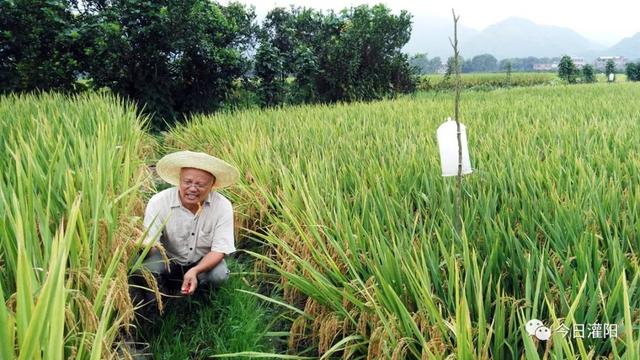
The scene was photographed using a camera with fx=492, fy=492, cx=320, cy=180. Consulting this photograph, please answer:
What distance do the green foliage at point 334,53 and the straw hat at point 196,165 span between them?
23.3ft

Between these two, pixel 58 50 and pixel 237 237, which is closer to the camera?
pixel 237 237

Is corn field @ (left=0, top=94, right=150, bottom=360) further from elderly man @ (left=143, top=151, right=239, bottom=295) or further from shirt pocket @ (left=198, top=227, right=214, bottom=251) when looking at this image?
shirt pocket @ (left=198, top=227, right=214, bottom=251)

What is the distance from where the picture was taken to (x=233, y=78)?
9094 millimetres

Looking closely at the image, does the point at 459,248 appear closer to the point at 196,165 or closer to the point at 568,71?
the point at 196,165

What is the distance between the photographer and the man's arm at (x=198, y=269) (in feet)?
6.93

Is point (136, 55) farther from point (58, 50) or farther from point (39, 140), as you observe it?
point (39, 140)

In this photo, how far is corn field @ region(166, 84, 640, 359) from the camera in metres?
1.34

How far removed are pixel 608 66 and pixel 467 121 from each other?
28.4 meters

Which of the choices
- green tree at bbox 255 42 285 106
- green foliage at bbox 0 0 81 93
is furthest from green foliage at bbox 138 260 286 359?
green tree at bbox 255 42 285 106

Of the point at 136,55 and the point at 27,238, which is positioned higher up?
the point at 136,55

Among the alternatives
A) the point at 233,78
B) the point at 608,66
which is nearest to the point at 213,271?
the point at 233,78

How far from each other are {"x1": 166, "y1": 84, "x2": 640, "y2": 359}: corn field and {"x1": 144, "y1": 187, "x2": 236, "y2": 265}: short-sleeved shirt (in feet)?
0.68

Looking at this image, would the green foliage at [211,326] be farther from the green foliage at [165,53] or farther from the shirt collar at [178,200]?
the green foliage at [165,53]

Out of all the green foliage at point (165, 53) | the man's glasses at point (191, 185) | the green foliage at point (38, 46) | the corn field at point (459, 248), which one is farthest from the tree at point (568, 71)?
the man's glasses at point (191, 185)
